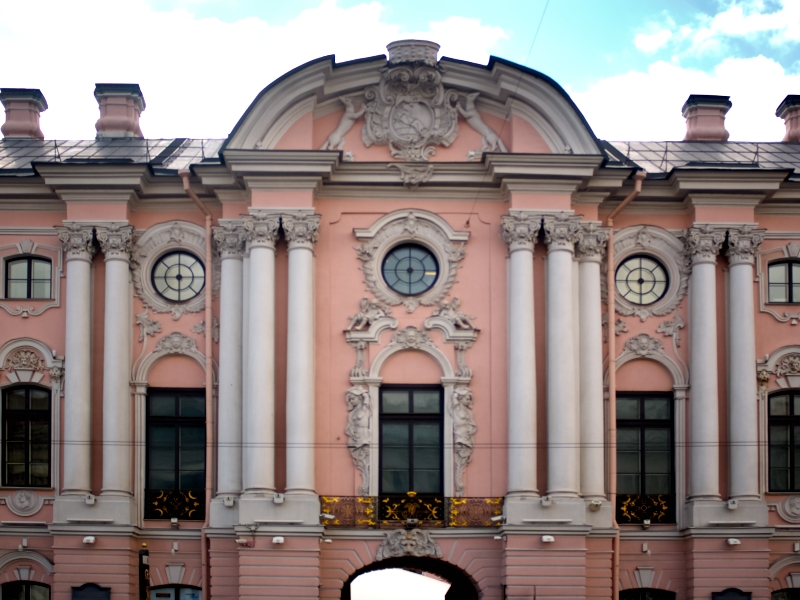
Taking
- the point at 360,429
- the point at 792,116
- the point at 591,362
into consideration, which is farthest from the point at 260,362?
the point at 792,116

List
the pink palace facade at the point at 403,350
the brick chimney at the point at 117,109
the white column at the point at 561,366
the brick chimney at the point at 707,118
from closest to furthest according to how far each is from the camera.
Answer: the white column at the point at 561,366 → the pink palace facade at the point at 403,350 → the brick chimney at the point at 117,109 → the brick chimney at the point at 707,118

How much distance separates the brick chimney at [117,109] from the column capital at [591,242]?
390 inches

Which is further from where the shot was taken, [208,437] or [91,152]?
[91,152]

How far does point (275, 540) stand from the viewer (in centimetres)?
2241

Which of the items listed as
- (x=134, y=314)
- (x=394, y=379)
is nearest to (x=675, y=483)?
(x=394, y=379)

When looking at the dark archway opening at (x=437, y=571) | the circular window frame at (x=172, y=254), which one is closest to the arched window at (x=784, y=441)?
the dark archway opening at (x=437, y=571)

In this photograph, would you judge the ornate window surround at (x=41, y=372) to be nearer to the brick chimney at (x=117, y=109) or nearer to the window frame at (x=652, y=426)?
the brick chimney at (x=117, y=109)

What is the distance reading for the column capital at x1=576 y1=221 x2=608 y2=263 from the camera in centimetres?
2419

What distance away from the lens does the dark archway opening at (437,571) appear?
23.6m

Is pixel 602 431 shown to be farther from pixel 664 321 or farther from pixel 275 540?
pixel 275 540

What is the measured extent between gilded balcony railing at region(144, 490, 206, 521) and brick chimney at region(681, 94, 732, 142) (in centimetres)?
1280

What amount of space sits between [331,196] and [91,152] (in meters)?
5.73

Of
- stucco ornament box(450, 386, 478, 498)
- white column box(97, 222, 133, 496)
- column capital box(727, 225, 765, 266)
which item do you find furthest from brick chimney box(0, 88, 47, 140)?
column capital box(727, 225, 765, 266)

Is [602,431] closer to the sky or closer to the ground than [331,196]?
closer to the ground
